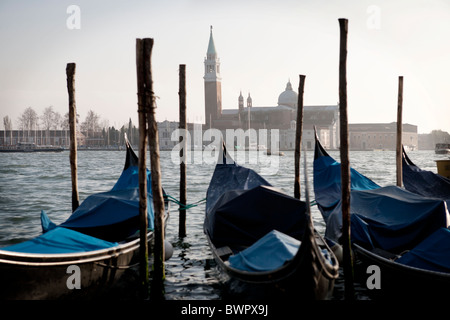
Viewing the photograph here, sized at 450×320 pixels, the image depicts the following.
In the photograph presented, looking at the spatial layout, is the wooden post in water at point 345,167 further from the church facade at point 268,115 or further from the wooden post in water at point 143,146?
the church facade at point 268,115

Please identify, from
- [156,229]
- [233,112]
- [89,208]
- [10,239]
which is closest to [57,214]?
[10,239]

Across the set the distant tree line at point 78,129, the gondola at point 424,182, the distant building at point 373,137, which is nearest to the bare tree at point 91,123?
the distant tree line at point 78,129

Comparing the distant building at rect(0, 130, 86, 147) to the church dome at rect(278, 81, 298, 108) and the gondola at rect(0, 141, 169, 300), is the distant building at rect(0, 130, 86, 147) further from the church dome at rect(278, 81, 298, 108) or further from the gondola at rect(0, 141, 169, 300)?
the gondola at rect(0, 141, 169, 300)

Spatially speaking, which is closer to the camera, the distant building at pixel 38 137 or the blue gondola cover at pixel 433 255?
the blue gondola cover at pixel 433 255

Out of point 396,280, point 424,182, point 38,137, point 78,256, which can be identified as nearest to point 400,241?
point 396,280

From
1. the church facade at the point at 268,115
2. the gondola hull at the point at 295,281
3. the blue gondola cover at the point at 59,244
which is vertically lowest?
the gondola hull at the point at 295,281

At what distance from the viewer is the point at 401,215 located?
5090 mm

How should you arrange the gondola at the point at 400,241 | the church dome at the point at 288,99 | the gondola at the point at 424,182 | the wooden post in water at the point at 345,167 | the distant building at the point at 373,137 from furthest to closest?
1. the distant building at the point at 373,137
2. the church dome at the point at 288,99
3. the gondola at the point at 424,182
4. the wooden post in water at the point at 345,167
5. the gondola at the point at 400,241

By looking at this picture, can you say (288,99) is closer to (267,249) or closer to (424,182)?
(424,182)

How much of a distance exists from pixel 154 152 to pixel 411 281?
239 cm

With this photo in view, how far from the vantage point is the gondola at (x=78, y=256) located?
3.49 m

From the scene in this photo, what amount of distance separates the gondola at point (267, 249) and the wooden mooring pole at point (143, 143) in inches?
26.3

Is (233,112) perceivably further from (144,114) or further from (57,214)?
(144,114)

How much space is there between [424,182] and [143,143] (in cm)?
497
